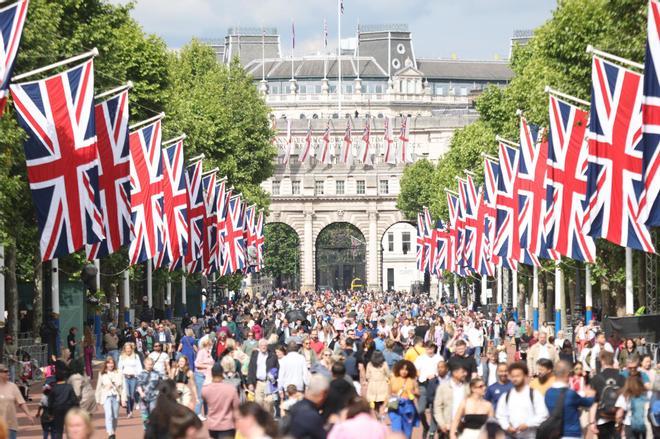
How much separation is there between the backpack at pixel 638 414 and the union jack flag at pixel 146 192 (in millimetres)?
22622

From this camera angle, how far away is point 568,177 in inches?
1462

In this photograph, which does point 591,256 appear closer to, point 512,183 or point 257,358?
point 512,183

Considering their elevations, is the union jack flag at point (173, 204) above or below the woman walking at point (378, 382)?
above

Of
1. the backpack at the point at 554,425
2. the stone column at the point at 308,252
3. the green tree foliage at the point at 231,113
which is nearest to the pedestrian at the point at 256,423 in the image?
the backpack at the point at 554,425

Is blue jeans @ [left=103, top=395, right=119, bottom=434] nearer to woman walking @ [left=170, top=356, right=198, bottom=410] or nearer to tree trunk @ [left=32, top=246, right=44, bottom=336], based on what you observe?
woman walking @ [left=170, top=356, right=198, bottom=410]

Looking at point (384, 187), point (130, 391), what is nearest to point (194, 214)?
point (130, 391)

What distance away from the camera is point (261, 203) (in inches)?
3780

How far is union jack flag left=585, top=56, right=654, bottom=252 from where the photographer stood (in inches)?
1196

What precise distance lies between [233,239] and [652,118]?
42772 millimetres

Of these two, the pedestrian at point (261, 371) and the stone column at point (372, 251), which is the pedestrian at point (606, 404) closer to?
the pedestrian at point (261, 371)

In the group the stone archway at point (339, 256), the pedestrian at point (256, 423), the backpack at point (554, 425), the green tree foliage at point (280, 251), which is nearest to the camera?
the pedestrian at point (256, 423)

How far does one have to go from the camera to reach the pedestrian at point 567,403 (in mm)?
19141

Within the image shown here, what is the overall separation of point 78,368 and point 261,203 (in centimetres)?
7203

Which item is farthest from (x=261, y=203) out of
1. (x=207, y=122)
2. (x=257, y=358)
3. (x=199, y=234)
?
(x=257, y=358)
